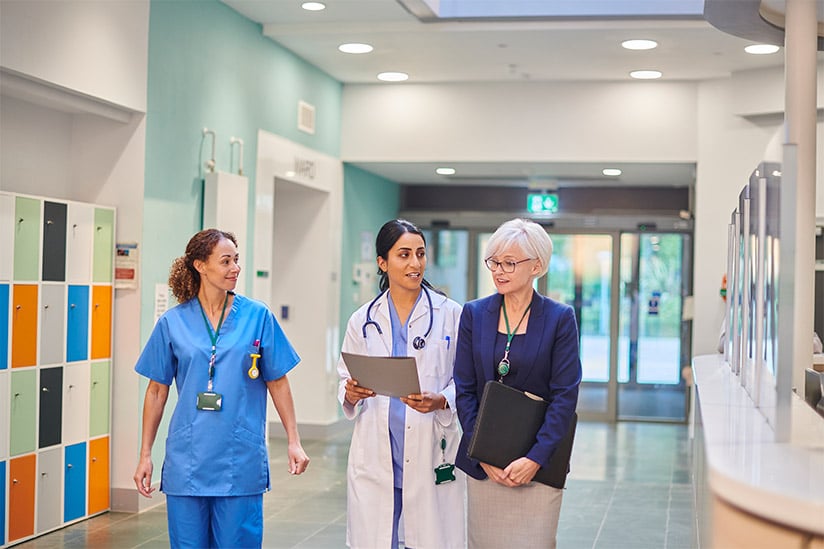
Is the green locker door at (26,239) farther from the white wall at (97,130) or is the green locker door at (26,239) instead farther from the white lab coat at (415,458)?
the white lab coat at (415,458)

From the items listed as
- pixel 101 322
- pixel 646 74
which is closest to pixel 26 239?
pixel 101 322

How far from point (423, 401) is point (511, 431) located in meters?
0.36

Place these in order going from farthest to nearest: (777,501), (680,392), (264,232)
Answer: (680,392) → (264,232) → (777,501)

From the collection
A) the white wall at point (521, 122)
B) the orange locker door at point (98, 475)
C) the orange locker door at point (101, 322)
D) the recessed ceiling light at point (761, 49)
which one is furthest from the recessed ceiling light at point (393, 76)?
the orange locker door at point (98, 475)

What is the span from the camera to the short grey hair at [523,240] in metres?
3.47

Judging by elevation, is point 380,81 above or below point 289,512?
above

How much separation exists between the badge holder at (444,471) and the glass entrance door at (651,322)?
348 inches

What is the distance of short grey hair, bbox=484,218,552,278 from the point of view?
3.47 meters

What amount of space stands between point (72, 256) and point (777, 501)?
4.89m

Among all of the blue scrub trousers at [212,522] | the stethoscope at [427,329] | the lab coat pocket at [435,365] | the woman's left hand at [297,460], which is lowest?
the blue scrub trousers at [212,522]

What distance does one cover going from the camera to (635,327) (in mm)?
12312

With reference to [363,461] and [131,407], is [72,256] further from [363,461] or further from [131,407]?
[363,461]

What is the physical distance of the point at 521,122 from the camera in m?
10.3

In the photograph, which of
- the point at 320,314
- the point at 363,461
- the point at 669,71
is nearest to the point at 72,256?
the point at 363,461
